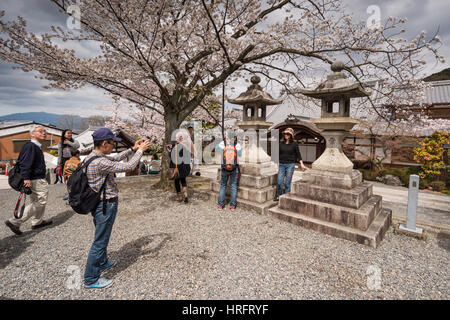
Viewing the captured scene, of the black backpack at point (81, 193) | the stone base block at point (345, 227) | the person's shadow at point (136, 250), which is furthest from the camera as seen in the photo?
the stone base block at point (345, 227)

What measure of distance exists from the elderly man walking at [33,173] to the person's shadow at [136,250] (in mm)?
2056

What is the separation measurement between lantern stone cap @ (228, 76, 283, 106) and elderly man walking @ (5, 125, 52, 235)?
15.5 ft

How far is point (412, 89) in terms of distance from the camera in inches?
244

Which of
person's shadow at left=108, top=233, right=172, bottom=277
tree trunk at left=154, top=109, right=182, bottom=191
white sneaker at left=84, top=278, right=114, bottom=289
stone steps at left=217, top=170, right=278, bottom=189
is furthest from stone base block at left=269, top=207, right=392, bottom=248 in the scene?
tree trunk at left=154, top=109, right=182, bottom=191

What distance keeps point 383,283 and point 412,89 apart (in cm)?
630

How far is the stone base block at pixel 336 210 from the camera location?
3859 mm

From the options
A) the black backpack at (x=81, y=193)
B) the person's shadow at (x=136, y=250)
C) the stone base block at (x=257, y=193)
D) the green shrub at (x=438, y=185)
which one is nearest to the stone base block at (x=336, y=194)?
the stone base block at (x=257, y=193)

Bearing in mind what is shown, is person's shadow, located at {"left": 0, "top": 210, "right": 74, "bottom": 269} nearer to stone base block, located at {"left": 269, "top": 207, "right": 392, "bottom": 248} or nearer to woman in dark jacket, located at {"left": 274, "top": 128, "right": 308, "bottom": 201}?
stone base block, located at {"left": 269, "top": 207, "right": 392, "bottom": 248}

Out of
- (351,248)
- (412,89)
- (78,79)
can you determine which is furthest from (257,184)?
(78,79)

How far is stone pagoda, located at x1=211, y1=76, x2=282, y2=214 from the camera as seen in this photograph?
5.55 meters

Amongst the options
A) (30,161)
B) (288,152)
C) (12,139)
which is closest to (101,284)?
(30,161)

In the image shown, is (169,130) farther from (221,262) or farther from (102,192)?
(221,262)

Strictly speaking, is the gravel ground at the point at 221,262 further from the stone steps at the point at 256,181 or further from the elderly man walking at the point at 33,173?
the stone steps at the point at 256,181
